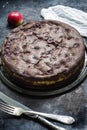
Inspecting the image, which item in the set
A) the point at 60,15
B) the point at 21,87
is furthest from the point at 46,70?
the point at 60,15

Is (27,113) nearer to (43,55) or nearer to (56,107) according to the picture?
(56,107)

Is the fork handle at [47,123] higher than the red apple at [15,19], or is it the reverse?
the red apple at [15,19]

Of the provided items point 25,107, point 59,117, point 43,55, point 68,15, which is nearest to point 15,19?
point 68,15

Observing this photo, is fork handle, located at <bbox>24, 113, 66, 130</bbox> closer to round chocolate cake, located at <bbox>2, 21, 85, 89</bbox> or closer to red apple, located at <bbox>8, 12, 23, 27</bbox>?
round chocolate cake, located at <bbox>2, 21, 85, 89</bbox>

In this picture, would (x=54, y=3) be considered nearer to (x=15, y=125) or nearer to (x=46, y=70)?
(x=46, y=70)

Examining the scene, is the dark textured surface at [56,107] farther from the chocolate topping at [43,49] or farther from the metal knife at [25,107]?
the chocolate topping at [43,49]

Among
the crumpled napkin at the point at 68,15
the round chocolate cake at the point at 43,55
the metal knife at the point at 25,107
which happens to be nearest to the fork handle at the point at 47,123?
the metal knife at the point at 25,107
